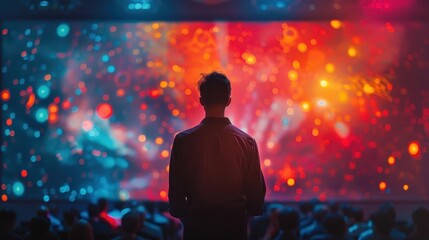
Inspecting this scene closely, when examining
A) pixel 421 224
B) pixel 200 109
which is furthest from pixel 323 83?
pixel 421 224

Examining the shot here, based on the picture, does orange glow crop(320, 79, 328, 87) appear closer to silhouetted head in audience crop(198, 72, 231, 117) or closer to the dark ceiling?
the dark ceiling

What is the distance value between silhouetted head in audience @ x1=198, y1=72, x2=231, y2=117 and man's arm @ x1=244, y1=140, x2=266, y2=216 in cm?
19

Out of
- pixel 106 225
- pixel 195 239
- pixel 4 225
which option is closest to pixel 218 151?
pixel 195 239

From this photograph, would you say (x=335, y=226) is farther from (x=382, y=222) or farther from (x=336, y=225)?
(x=382, y=222)

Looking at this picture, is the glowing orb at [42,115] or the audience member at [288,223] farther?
the glowing orb at [42,115]

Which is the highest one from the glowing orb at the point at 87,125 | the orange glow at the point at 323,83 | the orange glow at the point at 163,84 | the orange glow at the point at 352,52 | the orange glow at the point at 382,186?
the orange glow at the point at 352,52

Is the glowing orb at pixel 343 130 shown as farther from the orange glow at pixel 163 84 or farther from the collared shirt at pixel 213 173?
the collared shirt at pixel 213 173

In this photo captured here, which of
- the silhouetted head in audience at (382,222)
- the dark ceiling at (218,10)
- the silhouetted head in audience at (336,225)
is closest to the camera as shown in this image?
the silhouetted head in audience at (382,222)

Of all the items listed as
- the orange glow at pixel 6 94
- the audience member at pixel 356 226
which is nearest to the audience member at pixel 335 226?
the audience member at pixel 356 226

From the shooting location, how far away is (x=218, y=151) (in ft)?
5.95

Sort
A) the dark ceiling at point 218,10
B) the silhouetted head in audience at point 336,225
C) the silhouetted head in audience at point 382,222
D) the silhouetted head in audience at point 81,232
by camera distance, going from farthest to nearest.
A: the dark ceiling at point 218,10
the silhouetted head in audience at point 336,225
the silhouetted head in audience at point 382,222
the silhouetted head in audience at point 81,232

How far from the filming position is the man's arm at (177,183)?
5.81 ft

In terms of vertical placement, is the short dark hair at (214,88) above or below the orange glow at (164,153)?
above

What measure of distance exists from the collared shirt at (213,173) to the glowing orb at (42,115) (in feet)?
18.2
